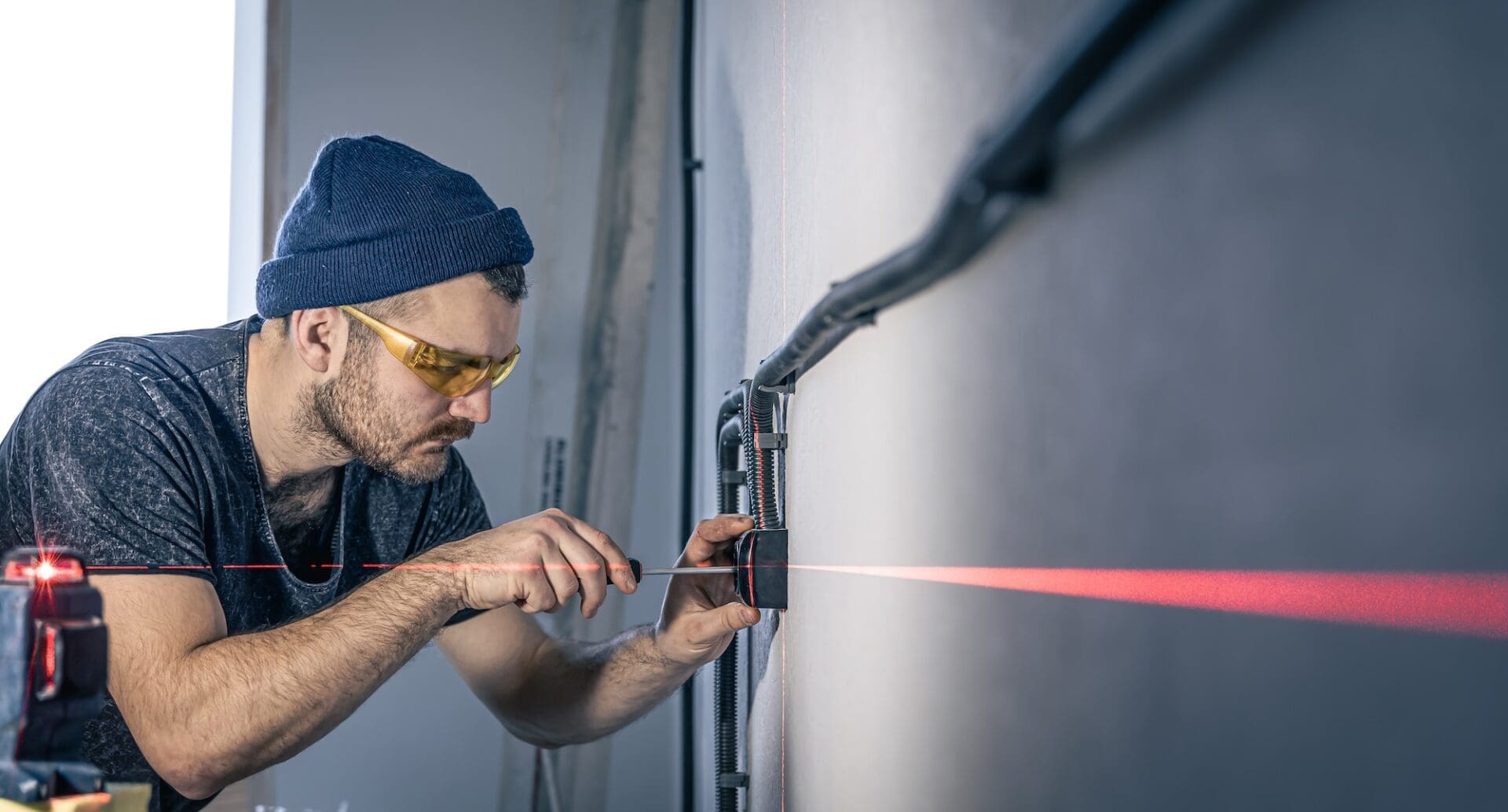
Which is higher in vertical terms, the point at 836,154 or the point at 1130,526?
the point at 836,154

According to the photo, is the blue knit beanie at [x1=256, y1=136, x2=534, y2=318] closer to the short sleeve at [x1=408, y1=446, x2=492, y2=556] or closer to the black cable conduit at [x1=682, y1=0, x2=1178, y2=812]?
the short sleeve at [x1=408, y1=446, x2=492, y2=556]

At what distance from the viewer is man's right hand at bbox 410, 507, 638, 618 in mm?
1034

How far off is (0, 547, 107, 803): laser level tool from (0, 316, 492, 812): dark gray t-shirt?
0.33m

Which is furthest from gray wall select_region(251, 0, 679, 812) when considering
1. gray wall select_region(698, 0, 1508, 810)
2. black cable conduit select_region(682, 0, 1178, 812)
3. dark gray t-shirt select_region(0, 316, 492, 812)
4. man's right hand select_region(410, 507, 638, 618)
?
gray wall select_region(698, 0, 1508, 810)

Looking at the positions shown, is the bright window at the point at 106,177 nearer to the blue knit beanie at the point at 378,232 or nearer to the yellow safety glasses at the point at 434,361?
the blue knit beanie at the point at 378,232

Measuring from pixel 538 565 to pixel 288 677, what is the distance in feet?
0.86

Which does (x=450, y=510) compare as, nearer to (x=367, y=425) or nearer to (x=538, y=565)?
(x=367, y=425)

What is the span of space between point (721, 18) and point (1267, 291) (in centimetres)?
162

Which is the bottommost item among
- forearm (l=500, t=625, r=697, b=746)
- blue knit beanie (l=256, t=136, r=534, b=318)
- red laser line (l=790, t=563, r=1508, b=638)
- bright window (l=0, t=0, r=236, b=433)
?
forearm (l=500, t=625, r=697, b=746)

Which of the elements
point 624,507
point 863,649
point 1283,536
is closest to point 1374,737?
point 1283,536

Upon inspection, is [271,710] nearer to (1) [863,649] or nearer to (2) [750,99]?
(1) [863,649]

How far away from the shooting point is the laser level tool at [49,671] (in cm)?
65

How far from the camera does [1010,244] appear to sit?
445 millimetres

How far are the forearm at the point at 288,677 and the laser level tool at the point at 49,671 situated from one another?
0.29 meters
